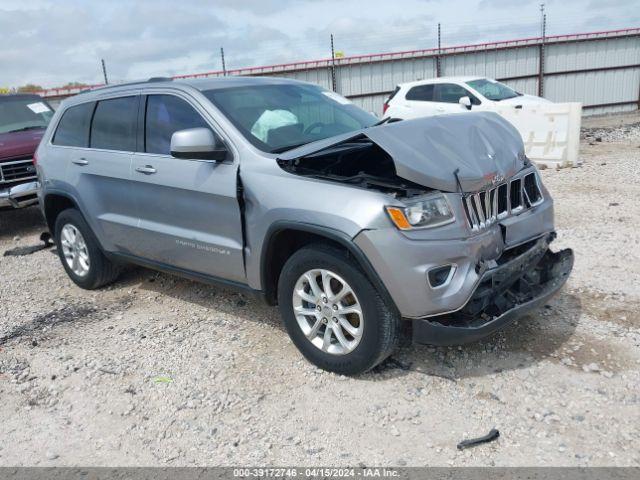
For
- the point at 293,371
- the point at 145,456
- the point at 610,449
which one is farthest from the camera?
the point at 293,371

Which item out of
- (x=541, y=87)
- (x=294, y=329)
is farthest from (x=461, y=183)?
(x=541, y=87)

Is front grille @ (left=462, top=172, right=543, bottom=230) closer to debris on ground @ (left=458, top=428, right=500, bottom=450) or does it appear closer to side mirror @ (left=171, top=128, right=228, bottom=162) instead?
debris on ground @ (left=458, top=428, right=500, bottom=450)

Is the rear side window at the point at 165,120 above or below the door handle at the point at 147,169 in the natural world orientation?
above

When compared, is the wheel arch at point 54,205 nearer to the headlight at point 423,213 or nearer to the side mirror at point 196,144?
the side mirror at point 196,144

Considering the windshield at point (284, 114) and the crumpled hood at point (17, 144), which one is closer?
the windshield at point (284, 114)

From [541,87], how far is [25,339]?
18.3 meters

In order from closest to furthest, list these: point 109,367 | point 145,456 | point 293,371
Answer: point 145,456, point 293,371, point 109,367

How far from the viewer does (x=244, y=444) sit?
3.02 m

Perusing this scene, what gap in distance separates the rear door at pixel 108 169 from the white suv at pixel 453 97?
26.6 ft

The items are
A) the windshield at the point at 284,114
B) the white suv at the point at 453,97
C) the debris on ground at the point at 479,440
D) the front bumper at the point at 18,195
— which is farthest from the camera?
the white suv at the point at 453,97

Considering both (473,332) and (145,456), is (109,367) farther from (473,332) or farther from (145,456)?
(473,332)

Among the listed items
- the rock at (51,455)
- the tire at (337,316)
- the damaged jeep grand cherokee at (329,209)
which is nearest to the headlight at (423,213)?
the damaged jeep grand cherokee at (329,209)

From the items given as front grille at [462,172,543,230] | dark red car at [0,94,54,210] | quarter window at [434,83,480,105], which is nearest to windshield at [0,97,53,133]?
dark red car at [0,94,54,210]

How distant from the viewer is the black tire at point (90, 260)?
5.19 metres
